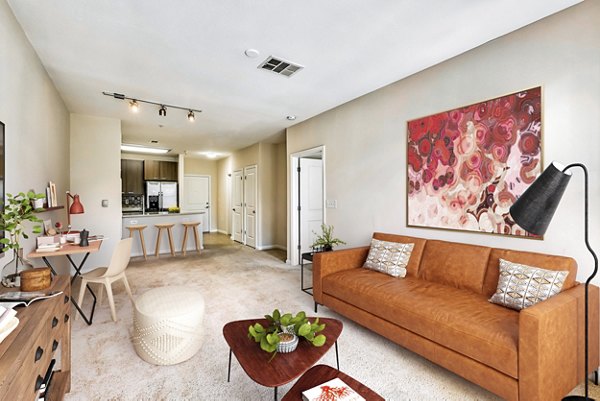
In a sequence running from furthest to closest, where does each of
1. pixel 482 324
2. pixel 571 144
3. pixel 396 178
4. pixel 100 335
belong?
pixel 396 178, pixel 100 335, pixel 571 144, pixel 482 324

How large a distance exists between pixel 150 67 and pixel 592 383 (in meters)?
4.58

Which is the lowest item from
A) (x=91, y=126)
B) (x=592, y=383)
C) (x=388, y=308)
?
(x=592, y=383)

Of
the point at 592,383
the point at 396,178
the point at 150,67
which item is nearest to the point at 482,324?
the point at 592,383

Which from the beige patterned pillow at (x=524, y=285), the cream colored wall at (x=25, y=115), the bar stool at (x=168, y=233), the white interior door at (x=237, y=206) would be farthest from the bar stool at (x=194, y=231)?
the beige patterned pillow at (x=524, y=285)

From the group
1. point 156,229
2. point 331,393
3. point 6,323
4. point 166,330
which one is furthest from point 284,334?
point 156,229

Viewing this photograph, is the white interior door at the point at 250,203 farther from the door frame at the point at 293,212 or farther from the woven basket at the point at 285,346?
the woven basket at the point at 285,346

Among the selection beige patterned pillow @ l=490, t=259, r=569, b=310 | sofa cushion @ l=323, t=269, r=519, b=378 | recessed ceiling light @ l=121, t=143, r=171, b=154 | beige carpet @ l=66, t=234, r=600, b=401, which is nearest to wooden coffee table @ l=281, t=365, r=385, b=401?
beige carpet @ l=66, t=234, r=600, b=401

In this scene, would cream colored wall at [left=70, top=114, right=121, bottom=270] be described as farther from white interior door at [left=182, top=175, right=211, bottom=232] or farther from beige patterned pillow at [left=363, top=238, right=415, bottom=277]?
white interior door at [left=182, top=175, right=211, bottom=232]

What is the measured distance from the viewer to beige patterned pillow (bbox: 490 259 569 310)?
1.90 meters

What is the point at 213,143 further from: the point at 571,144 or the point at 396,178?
the point at 571,144

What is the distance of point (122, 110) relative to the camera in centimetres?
440

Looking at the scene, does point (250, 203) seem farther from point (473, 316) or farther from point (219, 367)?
point (473, 316)

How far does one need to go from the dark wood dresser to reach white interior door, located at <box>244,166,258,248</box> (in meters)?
5.42

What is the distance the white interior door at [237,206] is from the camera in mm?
8008
